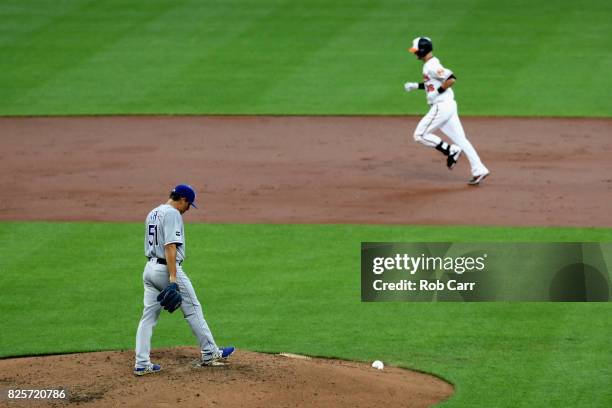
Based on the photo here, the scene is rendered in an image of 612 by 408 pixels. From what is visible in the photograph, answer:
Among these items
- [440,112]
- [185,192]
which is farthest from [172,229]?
[440,112]

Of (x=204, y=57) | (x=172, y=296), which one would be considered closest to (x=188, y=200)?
(x=172, y=296)

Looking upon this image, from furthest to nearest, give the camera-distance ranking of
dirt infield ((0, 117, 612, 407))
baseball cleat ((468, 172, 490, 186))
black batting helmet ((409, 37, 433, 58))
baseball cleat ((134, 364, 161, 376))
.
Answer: baseball cleat ((468, 172, 490, 186)) → black batting helmet ((409, 37, 433, 58)) → dirt infield ((0, 117, 612, 407)) → baseball cleat ((134, 364, 161, 376))

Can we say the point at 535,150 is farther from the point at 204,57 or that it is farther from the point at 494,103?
the point at 204,57

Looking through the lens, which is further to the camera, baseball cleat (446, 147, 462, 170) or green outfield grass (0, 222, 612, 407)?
baseball cleat (446, 147, 462, 170)

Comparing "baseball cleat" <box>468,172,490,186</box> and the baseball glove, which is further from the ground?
"baseball cleat" <box>468,172,490,186</box>

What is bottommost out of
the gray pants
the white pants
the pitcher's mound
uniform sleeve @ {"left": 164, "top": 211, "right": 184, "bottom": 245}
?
the pitcher's mound

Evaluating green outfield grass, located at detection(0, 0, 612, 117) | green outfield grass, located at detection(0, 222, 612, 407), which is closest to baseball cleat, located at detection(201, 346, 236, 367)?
green outfield grass, located at detection(0, 222, 612, 407)

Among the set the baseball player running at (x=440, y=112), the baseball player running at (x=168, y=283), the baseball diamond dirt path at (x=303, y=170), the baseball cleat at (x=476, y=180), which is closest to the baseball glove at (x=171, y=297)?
the baseball player running at (x=168, y=283)

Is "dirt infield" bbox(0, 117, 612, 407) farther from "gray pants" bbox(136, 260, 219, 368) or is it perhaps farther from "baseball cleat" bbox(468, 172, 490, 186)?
"gray pants" bbox(136, 260, 219, 368)
